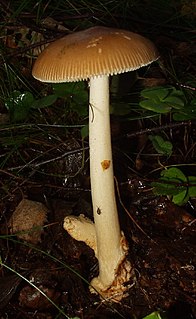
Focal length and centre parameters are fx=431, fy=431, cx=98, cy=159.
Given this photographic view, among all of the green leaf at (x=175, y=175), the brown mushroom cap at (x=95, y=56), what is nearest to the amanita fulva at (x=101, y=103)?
the brown mushroom cap at (x=95, y=56)

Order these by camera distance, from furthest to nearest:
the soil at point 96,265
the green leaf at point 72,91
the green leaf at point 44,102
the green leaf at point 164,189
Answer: the green leaf at point 72,91 → the green leaf at point 44,102 → the green leaf at point 164,189 → the soil at point 96,265

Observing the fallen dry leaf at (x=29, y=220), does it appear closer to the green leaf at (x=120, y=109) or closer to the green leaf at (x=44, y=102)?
Answer: the green leaf at (x=44, y=102)

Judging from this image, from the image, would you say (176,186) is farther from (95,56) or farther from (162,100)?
(95,56)

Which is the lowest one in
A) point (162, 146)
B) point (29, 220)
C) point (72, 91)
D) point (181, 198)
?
point (29, 220)

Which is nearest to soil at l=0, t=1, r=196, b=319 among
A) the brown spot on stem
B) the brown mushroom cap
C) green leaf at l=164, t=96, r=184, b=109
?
green leaf at l=164, t=96, r=184, b=109

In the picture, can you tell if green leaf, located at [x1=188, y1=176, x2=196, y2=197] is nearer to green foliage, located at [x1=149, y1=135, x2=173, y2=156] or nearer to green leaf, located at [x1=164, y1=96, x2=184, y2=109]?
green foliage, located at [x1=149, y1=135, x2=173, y2=156]

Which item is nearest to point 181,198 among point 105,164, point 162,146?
point 162,146

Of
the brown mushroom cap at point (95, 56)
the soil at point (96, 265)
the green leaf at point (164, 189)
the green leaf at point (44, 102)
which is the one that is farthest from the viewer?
the green leaf at point (44, 102)
